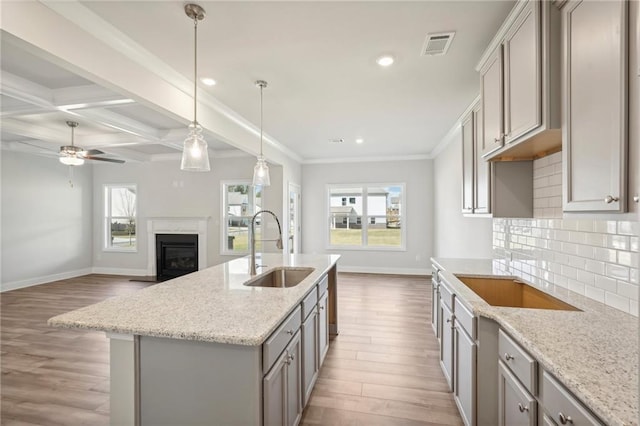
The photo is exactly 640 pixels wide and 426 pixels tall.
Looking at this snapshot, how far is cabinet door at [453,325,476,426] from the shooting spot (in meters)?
1.64

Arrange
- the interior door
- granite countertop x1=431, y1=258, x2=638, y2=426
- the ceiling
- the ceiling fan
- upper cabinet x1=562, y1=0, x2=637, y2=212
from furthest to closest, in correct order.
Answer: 1. the interior door
2. the ceiling fan
3. the ceiling
4. upper cabinet x1=562, y1=0, x2=637, y2=212
5. granite countertop x1=431, y1=258, x2=638, y2=426

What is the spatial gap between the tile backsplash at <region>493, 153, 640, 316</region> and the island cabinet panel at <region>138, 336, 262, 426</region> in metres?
1.81

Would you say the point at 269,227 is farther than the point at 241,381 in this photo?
Yes

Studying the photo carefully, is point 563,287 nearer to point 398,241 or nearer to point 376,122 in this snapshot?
point 376,122

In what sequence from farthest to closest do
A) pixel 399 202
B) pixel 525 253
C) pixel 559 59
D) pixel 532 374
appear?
1. pixel 399 202
2. pixel 525 253
3. pixel 559 59
4. pixel 532 374

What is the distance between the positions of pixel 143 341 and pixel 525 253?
2.74m

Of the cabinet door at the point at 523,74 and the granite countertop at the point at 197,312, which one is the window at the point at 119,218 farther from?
the cabinet door at the point at 523,74

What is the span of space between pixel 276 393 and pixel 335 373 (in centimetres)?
132

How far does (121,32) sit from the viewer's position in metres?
2.13

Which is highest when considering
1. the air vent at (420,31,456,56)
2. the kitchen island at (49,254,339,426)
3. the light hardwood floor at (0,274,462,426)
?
the air vent at (420,31,456,56)

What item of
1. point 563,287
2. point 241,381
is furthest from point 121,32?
point 563,287

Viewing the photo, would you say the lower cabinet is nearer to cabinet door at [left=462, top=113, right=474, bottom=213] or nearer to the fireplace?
cabinet door at [left=462, top=113, right=474, bottom=213]

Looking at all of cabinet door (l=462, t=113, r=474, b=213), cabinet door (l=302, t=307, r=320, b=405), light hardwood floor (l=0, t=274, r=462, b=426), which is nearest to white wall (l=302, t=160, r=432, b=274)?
light hardwood floor (l=0, t=274, r=462, b=426)

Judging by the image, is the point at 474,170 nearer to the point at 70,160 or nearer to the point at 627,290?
the point at 627,290
